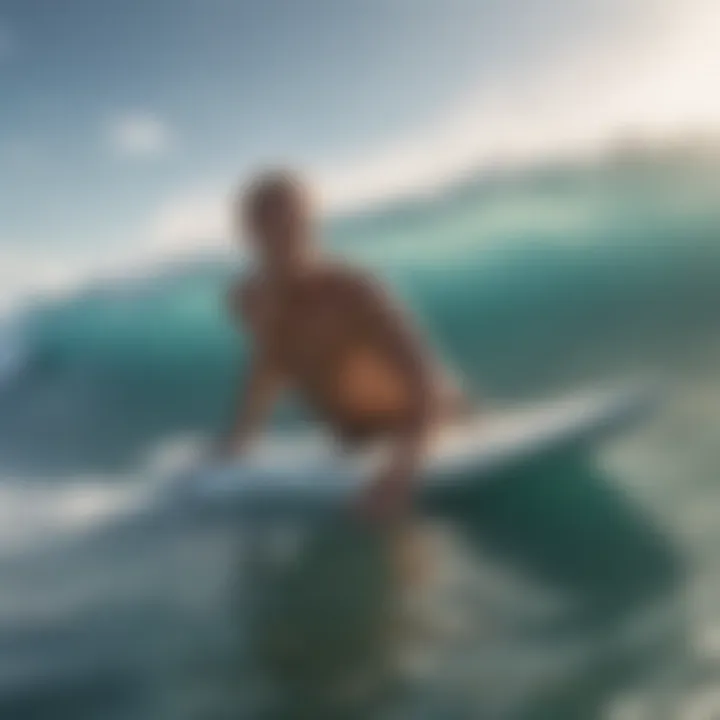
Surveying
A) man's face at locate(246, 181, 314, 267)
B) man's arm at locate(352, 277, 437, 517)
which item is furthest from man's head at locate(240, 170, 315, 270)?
man's arm at locate(352, 277, 437, 517)

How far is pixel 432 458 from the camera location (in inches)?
48.7

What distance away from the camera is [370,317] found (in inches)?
49.6

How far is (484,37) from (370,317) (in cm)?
34

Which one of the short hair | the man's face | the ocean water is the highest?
the short hair

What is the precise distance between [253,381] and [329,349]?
0.09 meters

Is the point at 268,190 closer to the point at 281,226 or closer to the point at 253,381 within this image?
the point at 281,226

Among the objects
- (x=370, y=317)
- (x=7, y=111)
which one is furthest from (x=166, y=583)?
(x=7, y=111)

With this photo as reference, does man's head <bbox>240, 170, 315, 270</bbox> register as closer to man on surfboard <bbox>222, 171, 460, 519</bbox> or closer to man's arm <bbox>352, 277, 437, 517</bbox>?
man on surfboard <bbox>222, 171, 460, 519</bbox>

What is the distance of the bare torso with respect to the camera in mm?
1251

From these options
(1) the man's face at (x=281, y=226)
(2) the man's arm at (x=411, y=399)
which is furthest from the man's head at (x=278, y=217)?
(2) the man's arm at (x=411, y=399)

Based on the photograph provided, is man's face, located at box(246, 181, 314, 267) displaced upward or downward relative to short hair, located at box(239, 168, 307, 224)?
downward

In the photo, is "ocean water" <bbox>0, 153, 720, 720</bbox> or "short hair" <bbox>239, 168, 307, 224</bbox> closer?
"ocean water" <bbox>0, 153, 720, 720</bbox>

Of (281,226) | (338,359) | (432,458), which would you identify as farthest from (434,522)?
(281,226)

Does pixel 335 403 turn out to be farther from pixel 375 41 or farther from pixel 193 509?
pixel 375 41
